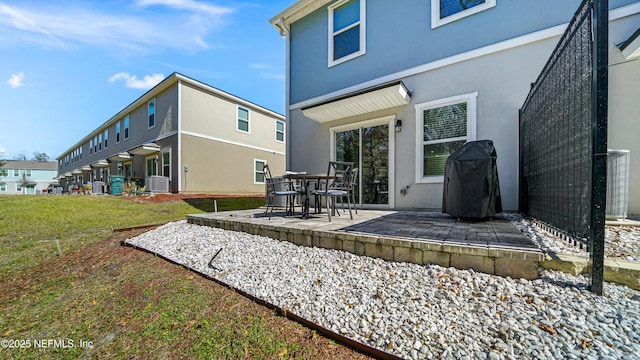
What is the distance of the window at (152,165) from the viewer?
12.8m

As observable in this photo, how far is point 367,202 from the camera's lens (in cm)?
604

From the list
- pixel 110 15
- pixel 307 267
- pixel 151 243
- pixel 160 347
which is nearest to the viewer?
pixel 160 347

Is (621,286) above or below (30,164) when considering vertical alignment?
below

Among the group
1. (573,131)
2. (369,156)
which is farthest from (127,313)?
(369,156)

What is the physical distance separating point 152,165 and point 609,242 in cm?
1637

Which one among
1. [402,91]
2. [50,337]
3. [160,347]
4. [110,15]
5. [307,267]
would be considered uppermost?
[110,15]

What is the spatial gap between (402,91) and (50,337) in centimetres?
580

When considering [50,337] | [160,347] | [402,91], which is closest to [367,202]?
[402,91]

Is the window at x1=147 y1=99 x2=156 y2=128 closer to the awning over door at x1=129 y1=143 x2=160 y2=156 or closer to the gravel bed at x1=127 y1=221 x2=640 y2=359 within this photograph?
the awning over door at x1=129 y1=143 x2=160 y2=156

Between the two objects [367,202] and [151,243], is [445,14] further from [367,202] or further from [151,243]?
[151,243]

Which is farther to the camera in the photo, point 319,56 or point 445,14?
point 319,56

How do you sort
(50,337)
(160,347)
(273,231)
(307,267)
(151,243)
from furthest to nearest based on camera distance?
(151,243) < (273,231) < (307,267) < (50,337) < (160,347)

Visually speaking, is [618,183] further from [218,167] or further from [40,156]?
[40,156]

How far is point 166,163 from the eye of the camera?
39.7ft
